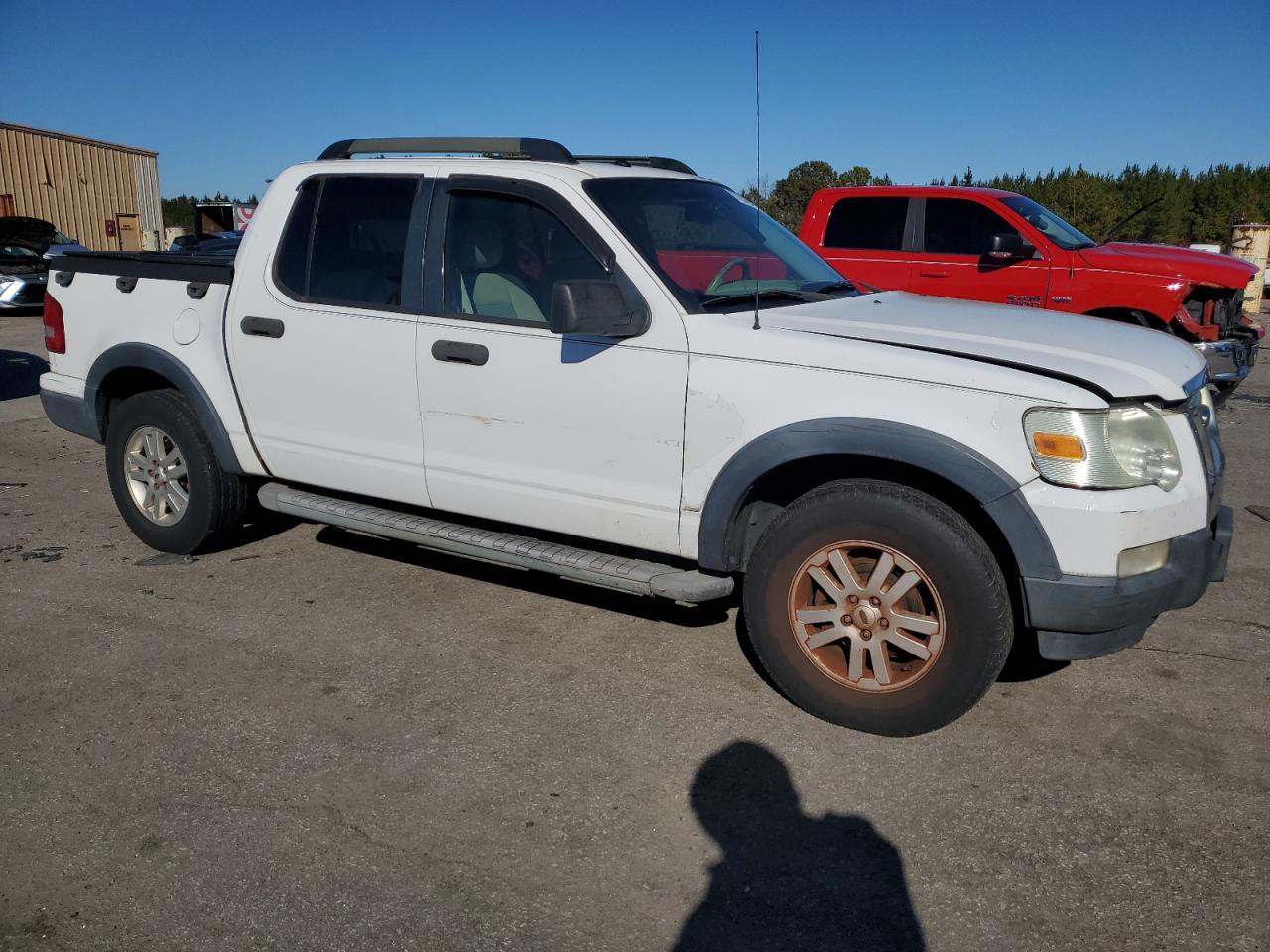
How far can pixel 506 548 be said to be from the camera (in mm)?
4254

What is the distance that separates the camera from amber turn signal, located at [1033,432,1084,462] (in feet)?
10.7

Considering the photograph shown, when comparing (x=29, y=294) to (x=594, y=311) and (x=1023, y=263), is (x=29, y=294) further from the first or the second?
(x=594, y=311)

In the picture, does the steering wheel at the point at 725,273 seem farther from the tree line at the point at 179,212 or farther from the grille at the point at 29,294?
the tree line at the point at 179,212

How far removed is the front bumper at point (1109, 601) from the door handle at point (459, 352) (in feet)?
7.04

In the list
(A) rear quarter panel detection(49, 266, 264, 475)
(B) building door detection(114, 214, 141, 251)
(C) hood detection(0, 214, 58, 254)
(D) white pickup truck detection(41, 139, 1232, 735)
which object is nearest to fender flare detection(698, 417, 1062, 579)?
(D) white pickup truck detection(41, 139, 1232, 735)

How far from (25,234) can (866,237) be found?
15.4 meters

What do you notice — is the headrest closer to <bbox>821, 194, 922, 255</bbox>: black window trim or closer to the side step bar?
the side step bar

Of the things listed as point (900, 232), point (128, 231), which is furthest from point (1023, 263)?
point (128, 231)

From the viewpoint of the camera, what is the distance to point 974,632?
11.2ft

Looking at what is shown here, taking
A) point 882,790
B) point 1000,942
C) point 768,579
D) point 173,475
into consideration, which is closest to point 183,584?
point 173,475

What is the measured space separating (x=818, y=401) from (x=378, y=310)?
77.3 inches

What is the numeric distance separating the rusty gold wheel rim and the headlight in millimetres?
Result: 541

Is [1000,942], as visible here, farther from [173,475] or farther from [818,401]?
[173,475]

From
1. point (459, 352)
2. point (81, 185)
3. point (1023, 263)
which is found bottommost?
point (459, 352)
